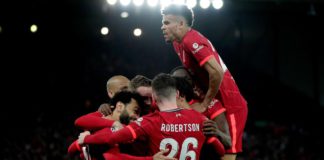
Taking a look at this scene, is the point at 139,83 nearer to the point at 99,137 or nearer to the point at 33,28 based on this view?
the point at 99,137

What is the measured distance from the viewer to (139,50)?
18875mm

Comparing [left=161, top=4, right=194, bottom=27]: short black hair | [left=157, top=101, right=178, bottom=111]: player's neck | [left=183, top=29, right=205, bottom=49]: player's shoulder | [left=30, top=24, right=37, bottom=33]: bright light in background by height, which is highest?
[left=30, top=24, right=37, bottom=33]: bright light in background

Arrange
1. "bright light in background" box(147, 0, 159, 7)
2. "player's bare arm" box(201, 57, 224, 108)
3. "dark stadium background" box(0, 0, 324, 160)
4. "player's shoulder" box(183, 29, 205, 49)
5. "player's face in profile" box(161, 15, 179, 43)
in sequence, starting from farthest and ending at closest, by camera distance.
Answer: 1. "dark stadium background" box(0, 0, 324, 160)
2. "bright light in background" box(147, 0, 159, 7)
3. "player's face in profile" box(161, 15, 179, 43)
4. "player's shoulder" box(183, 29, 205, 49)
5. "player's bare arm" box(201, 57, 224, 108)

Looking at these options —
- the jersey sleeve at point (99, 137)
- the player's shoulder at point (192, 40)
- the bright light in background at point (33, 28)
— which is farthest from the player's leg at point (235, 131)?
the bright light in background at point (33, 28)

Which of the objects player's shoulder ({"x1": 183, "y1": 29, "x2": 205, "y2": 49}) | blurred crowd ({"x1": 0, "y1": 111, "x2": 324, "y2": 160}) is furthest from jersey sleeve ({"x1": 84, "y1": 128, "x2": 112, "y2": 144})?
blurred crowd ({"x1": 0, "y1": 111, "x2": 324, "y2": 160})

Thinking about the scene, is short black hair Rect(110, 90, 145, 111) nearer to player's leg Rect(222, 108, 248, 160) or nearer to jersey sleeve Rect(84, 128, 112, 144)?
jersey sleeve Rect(84, 128, 112, 144)

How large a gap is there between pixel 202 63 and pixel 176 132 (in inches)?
29.8

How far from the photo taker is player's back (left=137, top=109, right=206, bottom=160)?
157 inches

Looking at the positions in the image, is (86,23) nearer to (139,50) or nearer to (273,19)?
(139,50)

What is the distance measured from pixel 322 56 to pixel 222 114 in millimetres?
15097

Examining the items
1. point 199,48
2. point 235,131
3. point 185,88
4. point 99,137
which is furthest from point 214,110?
point 99,137

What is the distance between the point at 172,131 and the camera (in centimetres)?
399

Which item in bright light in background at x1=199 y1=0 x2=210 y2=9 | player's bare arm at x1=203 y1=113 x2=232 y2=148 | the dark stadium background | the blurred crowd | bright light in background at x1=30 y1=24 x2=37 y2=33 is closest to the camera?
player's bare arm at x1=203 y1=113 x2=232 y2=148

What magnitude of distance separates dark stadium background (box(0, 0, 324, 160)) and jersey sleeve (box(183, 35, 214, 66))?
32.3 feet
